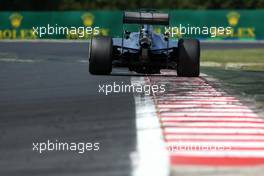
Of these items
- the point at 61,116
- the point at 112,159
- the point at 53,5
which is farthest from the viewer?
the point at 53,5

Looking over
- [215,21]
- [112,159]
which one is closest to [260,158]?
[112,159]

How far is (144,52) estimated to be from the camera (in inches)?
679

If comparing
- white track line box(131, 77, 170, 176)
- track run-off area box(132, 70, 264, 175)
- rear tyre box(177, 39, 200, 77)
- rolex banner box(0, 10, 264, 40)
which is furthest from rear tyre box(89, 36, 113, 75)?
rolex banner box(0, 10, 264, 40)

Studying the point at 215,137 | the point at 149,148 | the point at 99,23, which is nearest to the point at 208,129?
the point at 215,137

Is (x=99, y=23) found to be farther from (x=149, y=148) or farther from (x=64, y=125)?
(x=149, y=148)

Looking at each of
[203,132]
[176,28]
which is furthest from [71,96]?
[176,28]

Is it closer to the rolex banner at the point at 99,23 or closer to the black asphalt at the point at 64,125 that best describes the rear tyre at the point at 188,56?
the black asphalt at the point at 64,125

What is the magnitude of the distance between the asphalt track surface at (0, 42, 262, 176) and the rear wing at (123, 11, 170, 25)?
159 centimetres

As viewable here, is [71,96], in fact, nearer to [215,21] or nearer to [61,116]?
[61,116]

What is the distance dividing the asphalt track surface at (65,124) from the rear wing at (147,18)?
5.20ft

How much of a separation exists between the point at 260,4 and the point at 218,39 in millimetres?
16765

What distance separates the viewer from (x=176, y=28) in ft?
162

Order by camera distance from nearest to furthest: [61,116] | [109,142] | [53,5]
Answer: [109,142] → [61,116] → [53,5]

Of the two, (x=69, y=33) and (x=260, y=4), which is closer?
(x=69, y=33)
